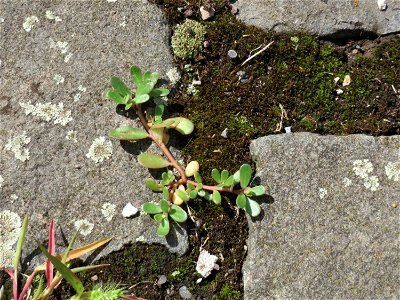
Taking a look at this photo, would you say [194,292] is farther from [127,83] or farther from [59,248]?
[127,83]

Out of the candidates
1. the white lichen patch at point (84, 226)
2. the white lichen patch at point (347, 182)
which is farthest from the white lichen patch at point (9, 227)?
the white lichen patch at point (347, 182)

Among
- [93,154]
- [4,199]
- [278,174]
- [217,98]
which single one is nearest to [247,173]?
[278,174]

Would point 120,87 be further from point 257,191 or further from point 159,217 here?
point 257,191

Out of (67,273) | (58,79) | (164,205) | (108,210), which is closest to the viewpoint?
(67,273)

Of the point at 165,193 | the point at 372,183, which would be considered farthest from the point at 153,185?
the point at 372,183

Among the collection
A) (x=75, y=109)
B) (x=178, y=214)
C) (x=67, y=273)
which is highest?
(x=75, y=109)

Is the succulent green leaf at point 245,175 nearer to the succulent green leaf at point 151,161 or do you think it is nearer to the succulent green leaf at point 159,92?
the succulent green leaf at point 151,161

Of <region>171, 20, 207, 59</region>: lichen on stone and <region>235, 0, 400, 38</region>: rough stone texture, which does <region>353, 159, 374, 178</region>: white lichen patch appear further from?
<region>171, 20, 207, 59</region>: lichen on stone
